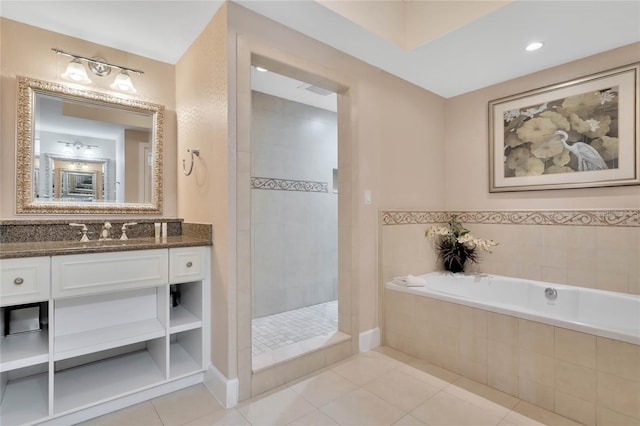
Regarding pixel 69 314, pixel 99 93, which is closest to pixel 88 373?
pixel 69 314

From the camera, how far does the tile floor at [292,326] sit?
267 centimetres

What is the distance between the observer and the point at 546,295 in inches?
99.7

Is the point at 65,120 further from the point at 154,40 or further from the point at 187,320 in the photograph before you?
the point at 187,320

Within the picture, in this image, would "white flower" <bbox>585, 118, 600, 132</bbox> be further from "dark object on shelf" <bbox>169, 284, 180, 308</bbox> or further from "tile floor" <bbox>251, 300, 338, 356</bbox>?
"dark object on shelf" <bbox>169, 284, 180, 308</bbox>

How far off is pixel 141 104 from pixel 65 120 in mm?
487

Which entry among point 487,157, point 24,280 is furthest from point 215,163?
point 487,157

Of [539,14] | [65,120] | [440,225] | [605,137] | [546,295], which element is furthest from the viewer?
[440,225]

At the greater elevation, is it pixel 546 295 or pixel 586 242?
pixel 586 242

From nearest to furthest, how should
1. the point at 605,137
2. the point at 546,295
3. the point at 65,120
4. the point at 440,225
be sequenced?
the point at 65,120, the point at 605,137, the point at 546,295, the point at 440,225

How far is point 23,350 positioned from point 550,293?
349cm

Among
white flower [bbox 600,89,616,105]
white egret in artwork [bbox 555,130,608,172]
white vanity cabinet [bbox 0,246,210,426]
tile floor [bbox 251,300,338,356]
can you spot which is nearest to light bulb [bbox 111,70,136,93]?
white vanity cabinet [bbox 0,246,210,426]

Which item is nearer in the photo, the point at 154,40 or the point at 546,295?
the point at 154,40

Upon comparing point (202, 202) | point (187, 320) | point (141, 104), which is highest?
point (141, 104)

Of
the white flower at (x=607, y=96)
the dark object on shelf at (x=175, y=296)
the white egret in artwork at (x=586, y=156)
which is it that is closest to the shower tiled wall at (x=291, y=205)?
the dark object on shelf at (x=175, y=296)
